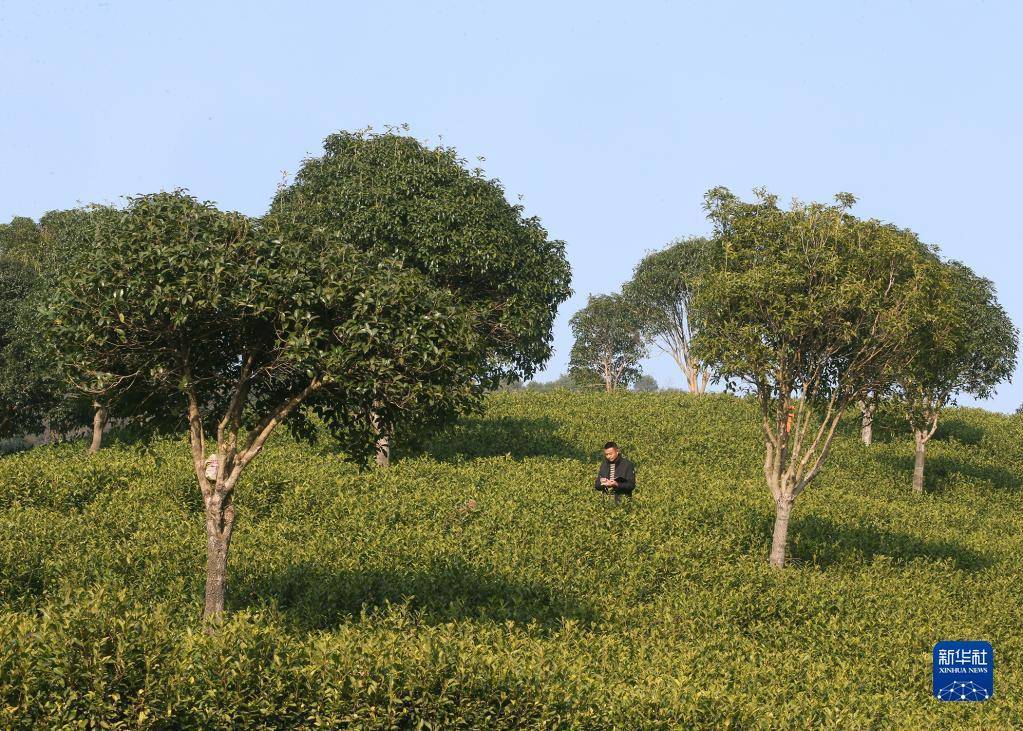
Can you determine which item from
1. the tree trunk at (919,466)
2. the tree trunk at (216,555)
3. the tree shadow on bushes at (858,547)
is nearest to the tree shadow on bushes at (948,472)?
the tree trunk at (919,466)

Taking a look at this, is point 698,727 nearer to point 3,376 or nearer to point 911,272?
point 911,272

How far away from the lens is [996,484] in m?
38.0

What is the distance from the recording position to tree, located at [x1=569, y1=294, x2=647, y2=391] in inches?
3406

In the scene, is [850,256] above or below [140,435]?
above

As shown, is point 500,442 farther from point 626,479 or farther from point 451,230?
point 626,479

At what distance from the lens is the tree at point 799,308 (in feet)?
71.8

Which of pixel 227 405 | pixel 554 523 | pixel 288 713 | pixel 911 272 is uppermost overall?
pixel 911 272

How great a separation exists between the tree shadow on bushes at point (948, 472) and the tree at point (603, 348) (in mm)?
45634

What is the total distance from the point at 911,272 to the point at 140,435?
17322 millimetres

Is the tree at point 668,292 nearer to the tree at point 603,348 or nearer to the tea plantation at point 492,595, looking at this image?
the tree at point 603,348

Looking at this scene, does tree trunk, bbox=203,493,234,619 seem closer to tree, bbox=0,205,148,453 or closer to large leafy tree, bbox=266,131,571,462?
large leafy tree, bbox=266,131,571,462

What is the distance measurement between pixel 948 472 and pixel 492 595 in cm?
2729

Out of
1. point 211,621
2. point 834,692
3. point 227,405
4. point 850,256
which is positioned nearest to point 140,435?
point 227,405

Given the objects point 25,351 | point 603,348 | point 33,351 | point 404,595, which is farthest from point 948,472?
point 603,348
